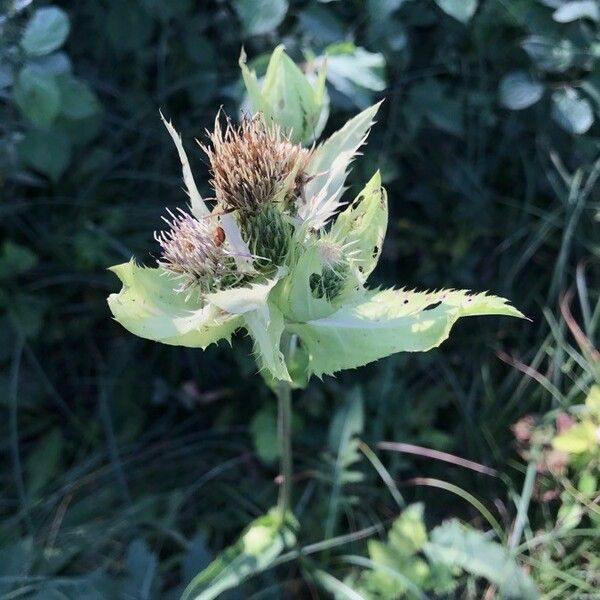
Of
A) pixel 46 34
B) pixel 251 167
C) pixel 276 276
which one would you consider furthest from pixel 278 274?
pixel 46 34

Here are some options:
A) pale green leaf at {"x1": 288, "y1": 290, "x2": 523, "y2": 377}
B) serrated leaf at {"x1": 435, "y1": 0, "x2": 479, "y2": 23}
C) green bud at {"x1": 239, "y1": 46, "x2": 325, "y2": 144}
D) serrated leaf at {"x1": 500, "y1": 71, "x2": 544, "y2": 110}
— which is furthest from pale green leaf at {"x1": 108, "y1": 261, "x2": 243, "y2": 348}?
serrated leaf at {"x1": 500, "y1": 71, "x2": 544, "y2": 110}

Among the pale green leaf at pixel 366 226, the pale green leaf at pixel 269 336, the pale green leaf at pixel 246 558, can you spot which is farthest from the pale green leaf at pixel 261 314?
the pale green leaf at pixel 246 558

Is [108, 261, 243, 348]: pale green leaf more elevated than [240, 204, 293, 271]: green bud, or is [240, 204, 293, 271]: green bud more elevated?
[240, 204, 293, 271]: green bud

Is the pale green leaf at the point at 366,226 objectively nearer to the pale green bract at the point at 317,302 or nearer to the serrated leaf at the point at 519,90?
the pale green bract at the point at 317,302

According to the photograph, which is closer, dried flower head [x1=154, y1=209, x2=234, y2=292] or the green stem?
dried flower head [x1=154, y1=209, x2=234, y2=292]

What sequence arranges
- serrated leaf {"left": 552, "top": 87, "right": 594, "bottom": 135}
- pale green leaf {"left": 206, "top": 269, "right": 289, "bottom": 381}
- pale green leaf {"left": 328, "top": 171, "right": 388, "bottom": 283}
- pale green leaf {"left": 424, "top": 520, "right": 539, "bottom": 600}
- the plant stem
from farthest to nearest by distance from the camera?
serrated leaf {"left": 552, "top": 87, "right": 594, "bottom": 135}, pale green leaf {"left": 424, "top": 520, "right": 539, "bottom": 600}, the plant stem, pale green leaf {"left": 328, "top": 171, "right": 388, "bottom": 283}, pale green leaf {"left": 206, "top": 269, "right": 289, "bottom": 381}

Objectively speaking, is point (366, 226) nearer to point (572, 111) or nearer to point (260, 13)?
point (260, 13)

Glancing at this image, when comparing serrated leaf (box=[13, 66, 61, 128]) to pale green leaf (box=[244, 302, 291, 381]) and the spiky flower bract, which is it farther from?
pale green leaf (box=[244, 302, 291, 381])

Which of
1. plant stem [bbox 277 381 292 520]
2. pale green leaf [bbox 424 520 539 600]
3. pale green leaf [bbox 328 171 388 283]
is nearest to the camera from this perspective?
pale green leaf [bbox 328 171 388 283]

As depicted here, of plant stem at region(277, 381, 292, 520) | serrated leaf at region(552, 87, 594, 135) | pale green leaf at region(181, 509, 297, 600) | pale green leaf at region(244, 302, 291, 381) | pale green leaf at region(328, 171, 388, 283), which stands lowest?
pale green leaf at region(181, 509, 297, 600)
